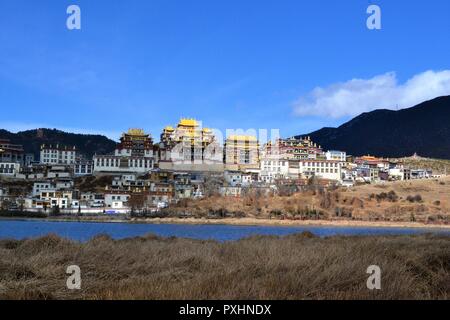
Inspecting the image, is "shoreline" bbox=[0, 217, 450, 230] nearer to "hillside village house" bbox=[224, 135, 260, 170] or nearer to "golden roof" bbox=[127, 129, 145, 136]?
"hillside village house" bbox=[224, 135, 260, 170]

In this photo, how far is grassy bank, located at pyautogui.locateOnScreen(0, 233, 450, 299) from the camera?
244 inches

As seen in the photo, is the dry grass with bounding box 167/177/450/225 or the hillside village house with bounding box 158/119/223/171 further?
the hillside village house with bounding box 158/119/223/171

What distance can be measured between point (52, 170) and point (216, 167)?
3066cm

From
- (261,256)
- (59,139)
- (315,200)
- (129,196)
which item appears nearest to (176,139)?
(129,196)

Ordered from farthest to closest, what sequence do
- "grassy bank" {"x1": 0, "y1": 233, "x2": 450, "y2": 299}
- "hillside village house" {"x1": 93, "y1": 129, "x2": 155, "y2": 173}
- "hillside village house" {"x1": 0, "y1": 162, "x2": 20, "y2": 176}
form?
1. "hillside village house" {"x1": 0, "y1": 162, "x2": 20, "y2": 176}
2. "hillside village house" {"x1": 93, "y1": 129, "x2": 155, "y2": 173}
3. "grassy bank" {"x1": 0, "y1": 233, "x2": 450, "y2": 299}

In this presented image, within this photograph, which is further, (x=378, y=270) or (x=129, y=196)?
(x=129, y=196)

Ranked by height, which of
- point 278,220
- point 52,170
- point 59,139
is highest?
point 59,139

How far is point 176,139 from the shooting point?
115 meters

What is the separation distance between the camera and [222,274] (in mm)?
7047

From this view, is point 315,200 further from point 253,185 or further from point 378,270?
point 378,270

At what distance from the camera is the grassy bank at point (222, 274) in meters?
6.19
